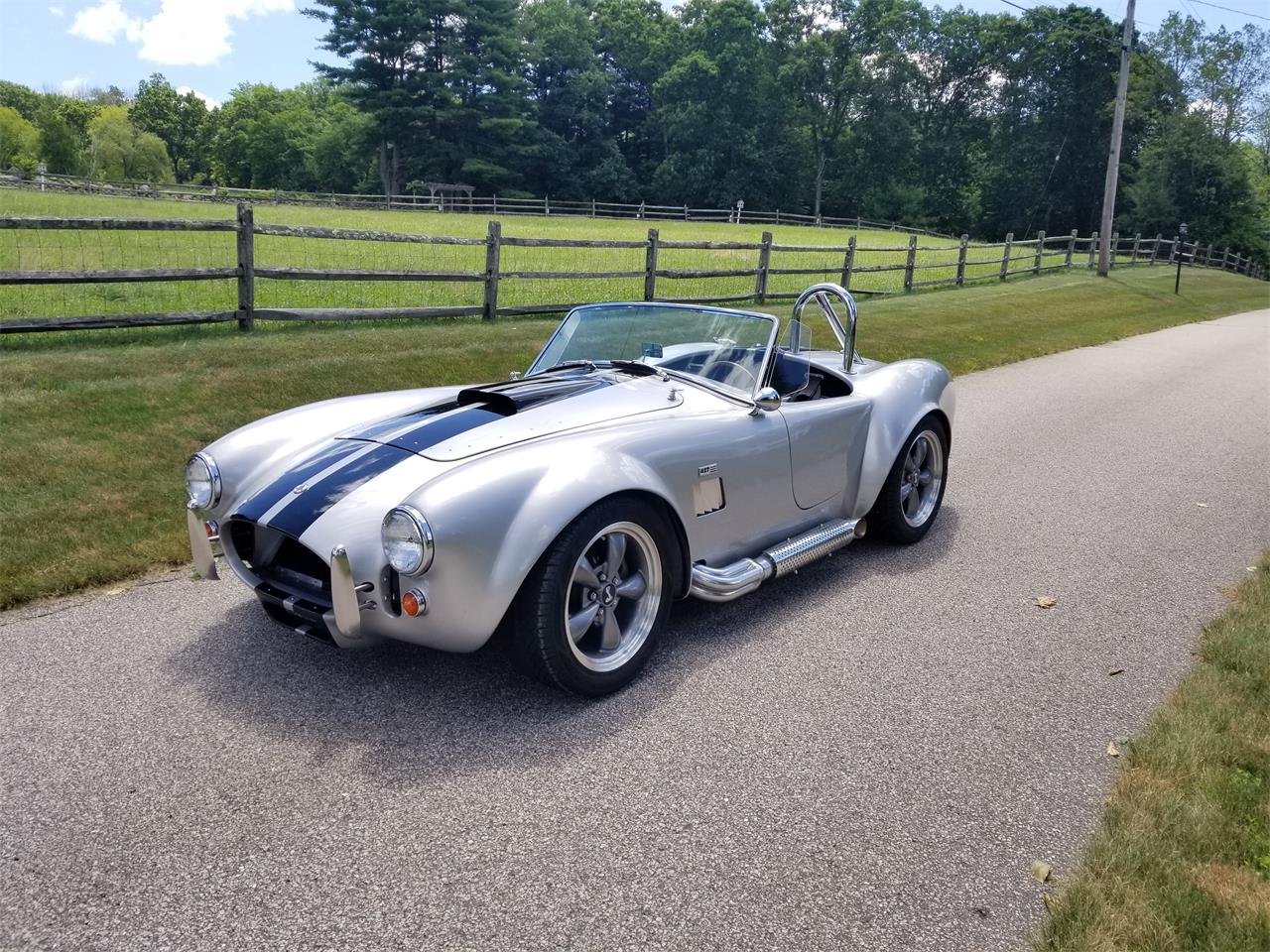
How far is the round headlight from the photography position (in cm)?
300

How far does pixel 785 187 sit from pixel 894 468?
7659 cm

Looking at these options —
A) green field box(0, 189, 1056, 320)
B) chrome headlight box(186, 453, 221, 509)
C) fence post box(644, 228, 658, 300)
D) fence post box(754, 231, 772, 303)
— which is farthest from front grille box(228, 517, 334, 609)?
fence post box(754, 231, 772, 303)

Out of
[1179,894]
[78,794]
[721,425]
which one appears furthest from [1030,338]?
[78,794]

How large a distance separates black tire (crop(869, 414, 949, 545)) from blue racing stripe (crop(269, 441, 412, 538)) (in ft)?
8.86

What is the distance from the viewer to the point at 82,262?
17.0 metres

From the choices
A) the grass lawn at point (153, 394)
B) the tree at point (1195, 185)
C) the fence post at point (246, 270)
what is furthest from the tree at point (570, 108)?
the fence post at point (246, 270)

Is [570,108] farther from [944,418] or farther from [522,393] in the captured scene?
[522,393]

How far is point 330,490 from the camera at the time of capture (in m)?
3.46

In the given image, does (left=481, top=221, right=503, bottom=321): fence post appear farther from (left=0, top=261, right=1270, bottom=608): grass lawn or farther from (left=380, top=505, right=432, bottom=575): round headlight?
(left=380, top=505, right=432, bottom=575): round headlight

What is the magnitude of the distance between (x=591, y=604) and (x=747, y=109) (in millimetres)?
81613

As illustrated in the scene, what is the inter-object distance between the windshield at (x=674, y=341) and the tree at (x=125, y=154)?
96.4 meters

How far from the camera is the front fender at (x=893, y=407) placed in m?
4.94

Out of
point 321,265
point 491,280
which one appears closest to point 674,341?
point 491,280

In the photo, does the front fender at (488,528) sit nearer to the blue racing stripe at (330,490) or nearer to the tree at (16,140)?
the blue racing stripe at (330,490)
